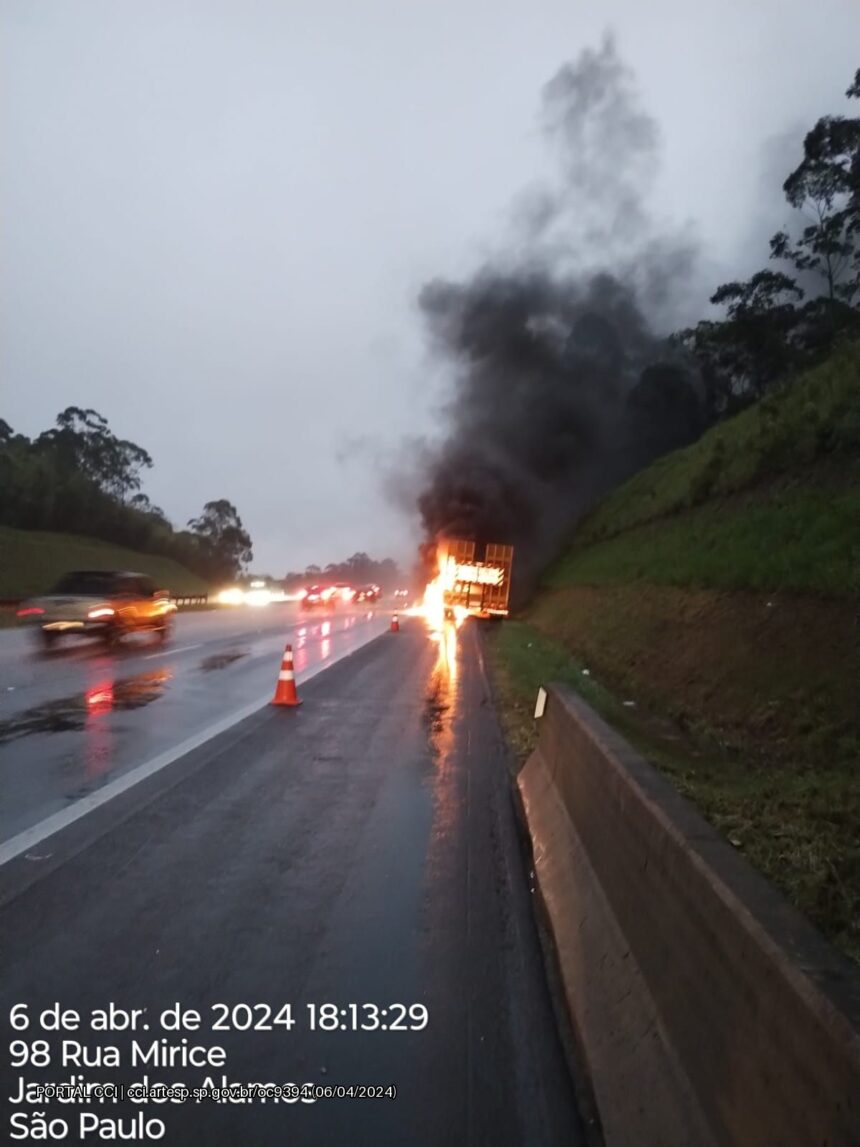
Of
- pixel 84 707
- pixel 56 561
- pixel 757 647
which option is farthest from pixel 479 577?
pixel 84 707

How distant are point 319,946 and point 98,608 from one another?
20.6 meters

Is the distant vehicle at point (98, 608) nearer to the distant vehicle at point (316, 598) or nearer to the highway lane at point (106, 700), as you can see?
the highway lane at point (106, 700)

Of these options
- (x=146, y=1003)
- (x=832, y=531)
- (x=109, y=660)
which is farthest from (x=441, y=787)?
(x=109, y=660)

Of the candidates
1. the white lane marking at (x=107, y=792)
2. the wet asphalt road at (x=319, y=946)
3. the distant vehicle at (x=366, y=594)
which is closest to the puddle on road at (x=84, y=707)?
the white lane marking at (x=107, y=792)

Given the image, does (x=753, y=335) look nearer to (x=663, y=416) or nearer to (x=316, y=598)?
(x=663, y=416)

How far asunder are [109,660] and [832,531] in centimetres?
1387

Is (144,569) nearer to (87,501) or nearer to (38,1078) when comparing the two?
(87,501)

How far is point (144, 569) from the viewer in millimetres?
82312

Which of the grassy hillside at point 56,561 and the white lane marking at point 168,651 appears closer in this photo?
the white lane marking at point 168,651

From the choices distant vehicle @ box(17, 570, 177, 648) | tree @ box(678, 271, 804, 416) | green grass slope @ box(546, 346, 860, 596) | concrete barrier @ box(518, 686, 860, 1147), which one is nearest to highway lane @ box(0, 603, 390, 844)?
distant vehicle @ box(17, 570, 177, 648)

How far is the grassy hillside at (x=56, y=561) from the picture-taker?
55.2 metres

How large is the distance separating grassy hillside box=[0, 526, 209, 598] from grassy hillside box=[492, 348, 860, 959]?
106ft

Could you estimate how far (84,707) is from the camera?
14352 millimetres

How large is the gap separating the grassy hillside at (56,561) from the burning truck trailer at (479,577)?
63.4 ft
